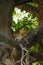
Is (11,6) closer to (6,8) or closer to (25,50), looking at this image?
(6,8)

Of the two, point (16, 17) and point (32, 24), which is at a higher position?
point (16, 17)

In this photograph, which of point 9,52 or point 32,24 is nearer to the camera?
point 9,52

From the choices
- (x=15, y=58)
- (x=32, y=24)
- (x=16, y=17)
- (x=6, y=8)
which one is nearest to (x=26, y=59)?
(x=15, y=58)

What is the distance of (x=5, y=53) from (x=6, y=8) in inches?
12.7

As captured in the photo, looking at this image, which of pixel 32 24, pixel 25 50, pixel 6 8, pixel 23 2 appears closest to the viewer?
pixel 25 50

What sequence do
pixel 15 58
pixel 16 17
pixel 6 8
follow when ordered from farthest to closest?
pixel 16 17, pixel 6 8, pixel 15 58

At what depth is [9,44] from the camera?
A: 127 cm

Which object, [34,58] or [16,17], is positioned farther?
[16,17]

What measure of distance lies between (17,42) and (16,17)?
1157mm

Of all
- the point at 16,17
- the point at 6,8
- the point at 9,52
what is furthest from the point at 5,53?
the point at 16,17

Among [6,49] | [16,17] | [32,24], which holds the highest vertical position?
[16,17]

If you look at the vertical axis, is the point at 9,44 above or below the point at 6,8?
below

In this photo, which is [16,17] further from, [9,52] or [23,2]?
[9,52]

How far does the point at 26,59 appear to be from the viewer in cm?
136
